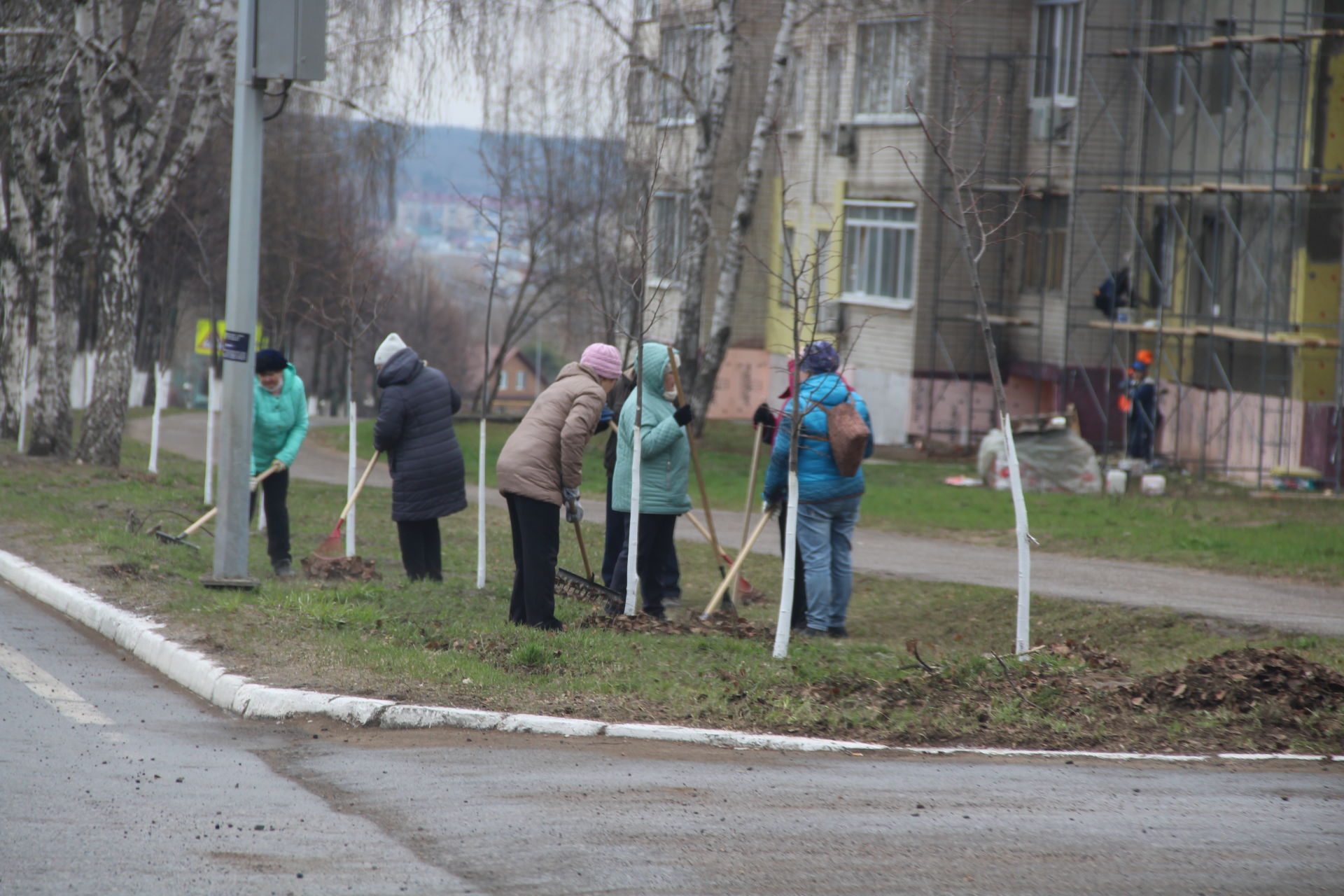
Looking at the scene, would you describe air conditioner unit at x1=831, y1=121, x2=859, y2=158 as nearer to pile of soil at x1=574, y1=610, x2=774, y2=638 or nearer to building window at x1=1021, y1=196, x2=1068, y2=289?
building window at x1=1021, y1=196, x2=1068, y2=289

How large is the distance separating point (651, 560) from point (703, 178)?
14792mm

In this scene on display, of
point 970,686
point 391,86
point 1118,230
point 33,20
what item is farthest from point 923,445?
point 970,686

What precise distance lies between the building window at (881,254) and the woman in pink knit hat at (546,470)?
20.2 m

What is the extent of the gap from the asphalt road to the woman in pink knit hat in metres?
2.05

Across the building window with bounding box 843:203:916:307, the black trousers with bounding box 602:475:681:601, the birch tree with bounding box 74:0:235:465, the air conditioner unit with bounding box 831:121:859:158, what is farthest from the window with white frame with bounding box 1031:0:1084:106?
the black trousers with bounding box 602:475:681:601

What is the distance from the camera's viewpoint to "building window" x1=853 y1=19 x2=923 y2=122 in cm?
2702

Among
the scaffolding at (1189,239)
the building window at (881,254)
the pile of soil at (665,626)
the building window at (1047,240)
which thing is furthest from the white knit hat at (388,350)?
the building window at (881,254)

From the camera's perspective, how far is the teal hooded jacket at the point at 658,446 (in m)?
9.37

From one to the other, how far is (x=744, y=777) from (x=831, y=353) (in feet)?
12.5

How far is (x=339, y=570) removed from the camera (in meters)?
10.3

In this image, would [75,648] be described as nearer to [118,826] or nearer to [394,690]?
[394,690]

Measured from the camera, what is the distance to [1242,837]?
489cm

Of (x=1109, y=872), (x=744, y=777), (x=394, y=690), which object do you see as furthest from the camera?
(x=394, y=690)

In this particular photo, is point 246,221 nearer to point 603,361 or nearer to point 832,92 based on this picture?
point 603,361
